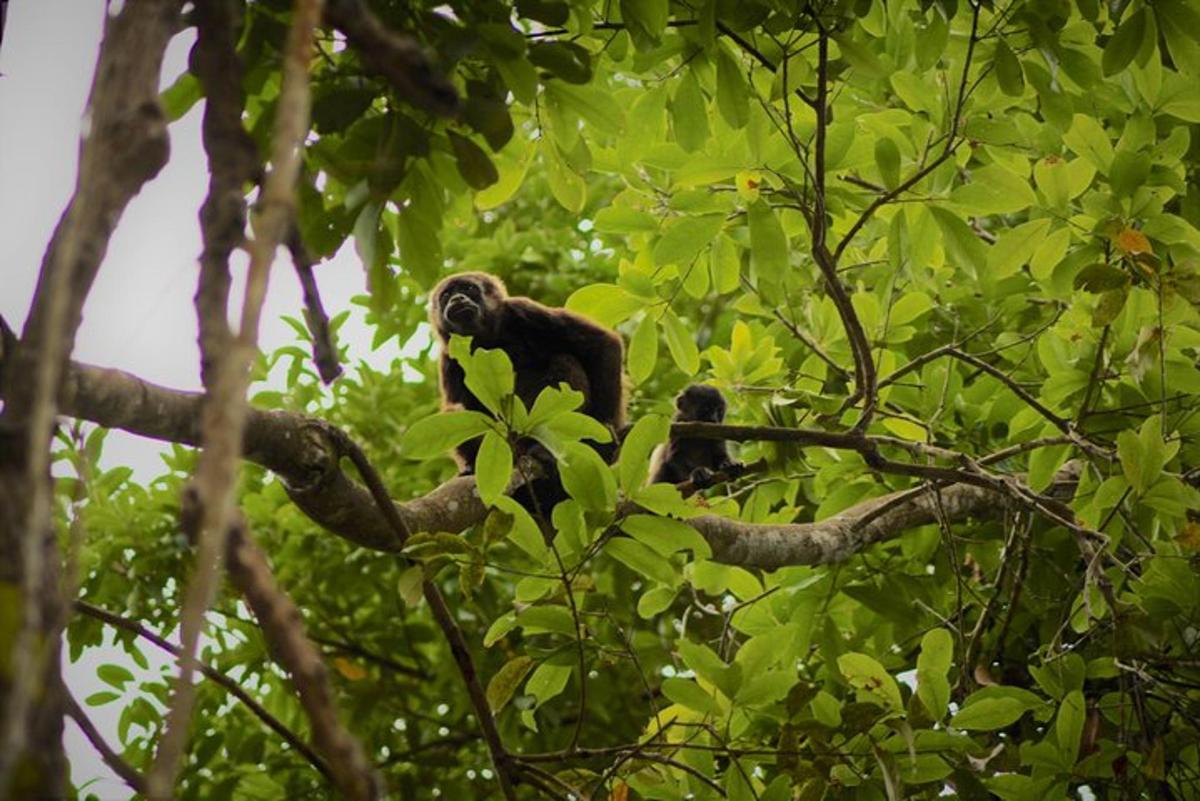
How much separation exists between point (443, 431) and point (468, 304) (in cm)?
319

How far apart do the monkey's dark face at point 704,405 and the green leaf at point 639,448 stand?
9.38 ft

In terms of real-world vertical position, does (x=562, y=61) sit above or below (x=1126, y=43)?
above

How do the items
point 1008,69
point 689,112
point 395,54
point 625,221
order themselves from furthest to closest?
1. point 625,221
2. point 1008,69
3. point 689,112
4. point 395,54

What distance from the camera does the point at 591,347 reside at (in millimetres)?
6176

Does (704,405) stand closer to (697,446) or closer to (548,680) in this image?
(697,446)

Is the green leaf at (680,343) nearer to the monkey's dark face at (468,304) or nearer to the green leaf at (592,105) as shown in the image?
the green leaf at (592,105)

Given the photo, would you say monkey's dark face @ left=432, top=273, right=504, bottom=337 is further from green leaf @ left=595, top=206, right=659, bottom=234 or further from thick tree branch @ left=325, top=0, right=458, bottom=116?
thick tree branch @ left=325, top=0, right=458, bottom=116

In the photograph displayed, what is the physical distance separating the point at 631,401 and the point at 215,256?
525 cm

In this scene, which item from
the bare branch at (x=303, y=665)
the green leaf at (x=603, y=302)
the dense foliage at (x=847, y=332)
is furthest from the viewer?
the green leaf at (x=603, y=302)

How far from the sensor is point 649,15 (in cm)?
278

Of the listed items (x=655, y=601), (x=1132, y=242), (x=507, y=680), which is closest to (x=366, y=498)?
(x=507, y=680)

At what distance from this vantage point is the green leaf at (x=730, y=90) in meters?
3.04

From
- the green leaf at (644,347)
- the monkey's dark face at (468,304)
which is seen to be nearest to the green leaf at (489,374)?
the green leaf at (644,347)

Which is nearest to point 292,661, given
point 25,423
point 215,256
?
point 25,423
